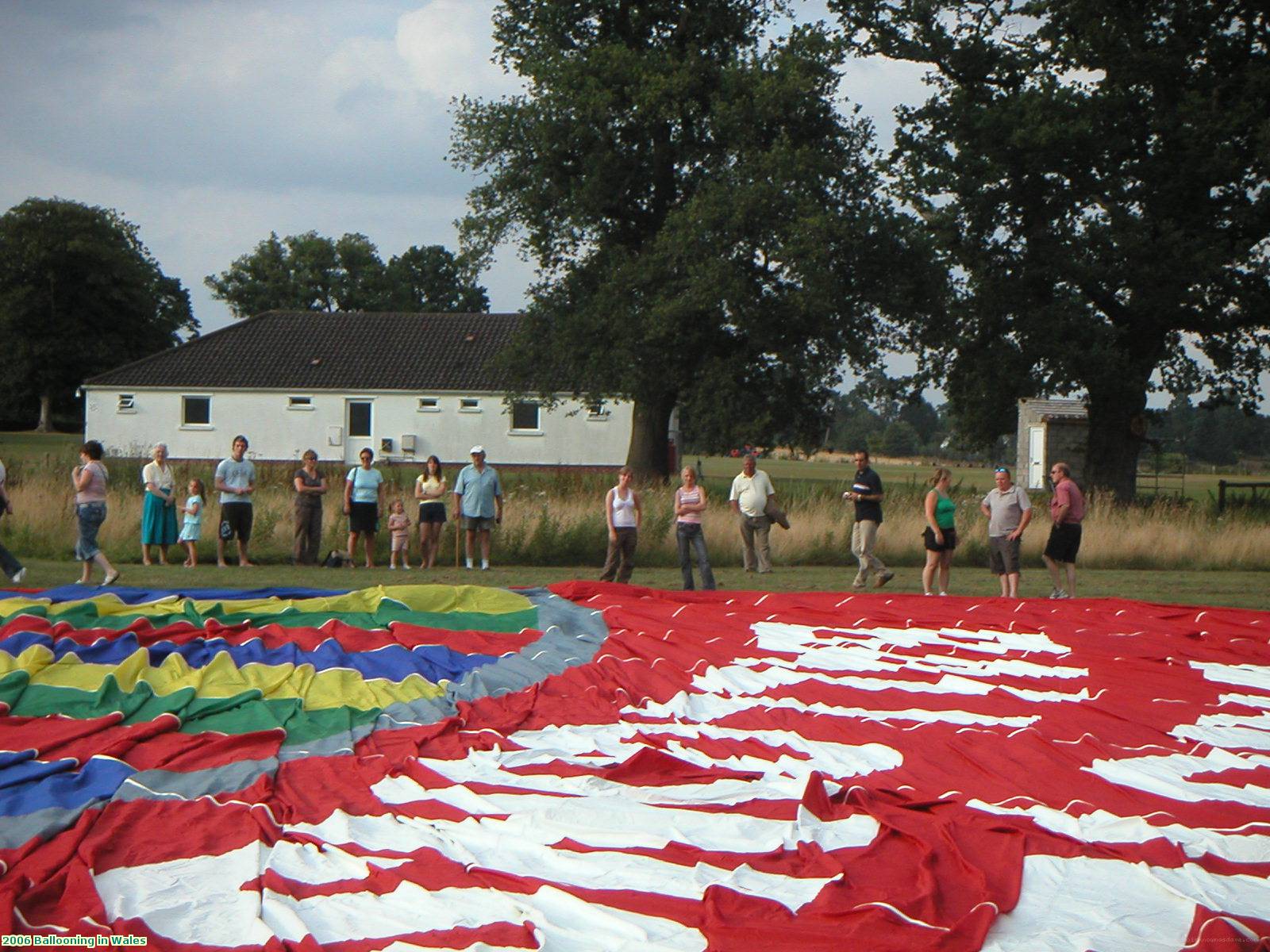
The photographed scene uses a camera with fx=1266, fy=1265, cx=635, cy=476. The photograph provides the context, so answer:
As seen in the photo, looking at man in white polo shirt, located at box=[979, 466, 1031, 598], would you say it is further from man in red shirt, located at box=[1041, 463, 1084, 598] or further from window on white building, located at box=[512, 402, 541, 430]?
window on white building, located at box=[512, 402, 541, 430]

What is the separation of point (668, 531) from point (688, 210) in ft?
39.1

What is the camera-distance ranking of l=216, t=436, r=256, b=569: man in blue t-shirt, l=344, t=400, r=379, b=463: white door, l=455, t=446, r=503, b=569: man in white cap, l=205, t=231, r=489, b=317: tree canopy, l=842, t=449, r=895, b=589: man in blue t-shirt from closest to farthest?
l=842, t=449, r=895, b=589: man in blue t-shirt, l=216, t=436, r=256, b=569: man in blue t-shirt, l=455, t=446, r=503, b=569: man in white cap, l=344, t=400, r=379, b=463: white door, l=205, t=231, r=489, b=317: tree canopy

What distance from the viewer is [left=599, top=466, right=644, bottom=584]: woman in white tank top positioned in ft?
45.2

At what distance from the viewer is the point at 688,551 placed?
13.4 m

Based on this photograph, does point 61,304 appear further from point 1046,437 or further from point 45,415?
point 1046,437

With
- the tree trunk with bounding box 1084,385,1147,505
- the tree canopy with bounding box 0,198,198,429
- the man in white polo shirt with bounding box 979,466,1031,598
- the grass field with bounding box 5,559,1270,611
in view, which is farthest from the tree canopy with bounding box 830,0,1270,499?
the tree canopy with bounding box 0,198,198,429

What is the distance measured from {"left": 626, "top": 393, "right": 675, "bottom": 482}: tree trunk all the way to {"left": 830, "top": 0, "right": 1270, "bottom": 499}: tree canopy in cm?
731

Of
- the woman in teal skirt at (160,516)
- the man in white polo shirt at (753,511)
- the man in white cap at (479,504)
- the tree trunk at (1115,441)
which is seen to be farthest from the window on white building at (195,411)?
the man in white polo shirt at (753,511)

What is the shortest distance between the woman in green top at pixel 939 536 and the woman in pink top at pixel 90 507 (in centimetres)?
816

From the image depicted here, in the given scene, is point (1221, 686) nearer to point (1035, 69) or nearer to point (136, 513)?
point (136, 513)

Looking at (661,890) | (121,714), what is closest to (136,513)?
(121,714)

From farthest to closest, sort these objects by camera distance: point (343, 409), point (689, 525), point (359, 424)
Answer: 1. point (359, 424)
2. point (343, 409)
3. point (689, 525)

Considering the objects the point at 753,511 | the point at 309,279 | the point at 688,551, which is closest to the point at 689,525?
the point at 688,551

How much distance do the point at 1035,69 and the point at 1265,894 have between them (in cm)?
2533
